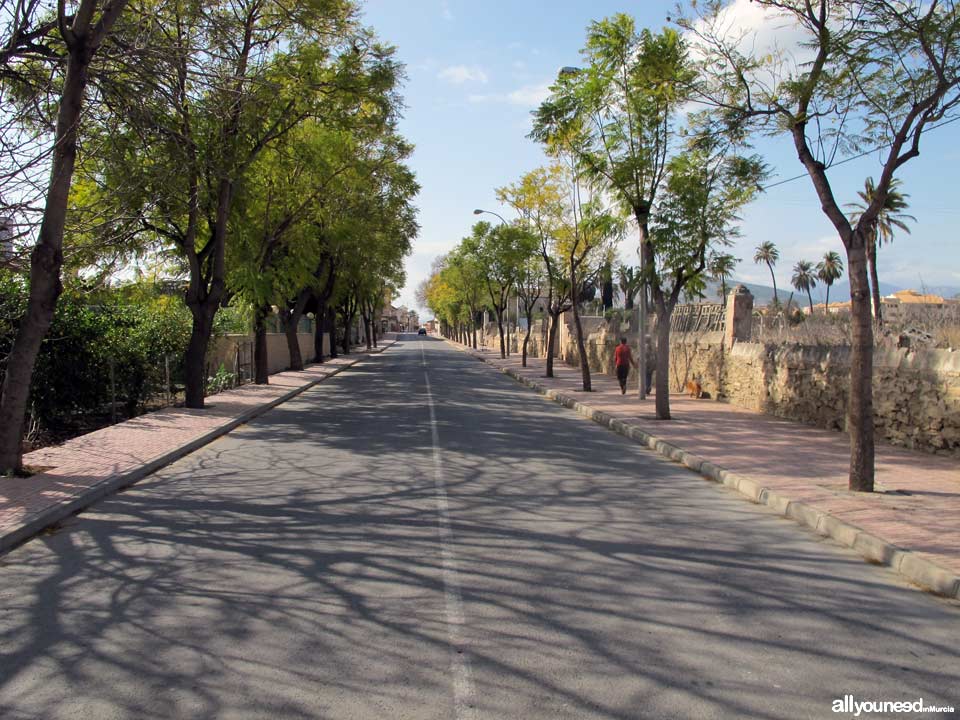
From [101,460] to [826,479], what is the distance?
9.46 meters

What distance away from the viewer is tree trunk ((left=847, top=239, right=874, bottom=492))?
8.66m

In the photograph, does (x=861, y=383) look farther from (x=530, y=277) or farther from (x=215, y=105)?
(x=530, y=277)

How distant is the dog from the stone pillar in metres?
2.00

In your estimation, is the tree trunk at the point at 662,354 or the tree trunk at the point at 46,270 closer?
the tree trunk at the point at 46,270

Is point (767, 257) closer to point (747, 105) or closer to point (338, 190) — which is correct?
point (338, 190)

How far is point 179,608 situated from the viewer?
5.24 m

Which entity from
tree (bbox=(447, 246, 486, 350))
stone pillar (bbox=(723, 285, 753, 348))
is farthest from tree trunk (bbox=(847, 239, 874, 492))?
tree (bbox=(447, 246, 486, 350))

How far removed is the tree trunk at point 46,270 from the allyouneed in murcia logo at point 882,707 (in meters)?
9.22

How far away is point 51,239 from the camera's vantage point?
9.45 metres

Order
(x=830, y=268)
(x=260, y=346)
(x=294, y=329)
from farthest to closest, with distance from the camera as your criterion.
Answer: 1. (x=830, y=268)
2. (x=294, y=329)
3. (x=260, y=346)

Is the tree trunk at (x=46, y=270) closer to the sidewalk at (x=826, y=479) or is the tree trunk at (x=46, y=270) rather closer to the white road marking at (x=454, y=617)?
the white road marking at (x=454, y=617)

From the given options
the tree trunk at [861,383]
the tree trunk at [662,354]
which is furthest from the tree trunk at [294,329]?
the tree trunk at [861,383]

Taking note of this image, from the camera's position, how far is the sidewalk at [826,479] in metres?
6.60

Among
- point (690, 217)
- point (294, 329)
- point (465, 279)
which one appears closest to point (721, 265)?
point (690, 217)
